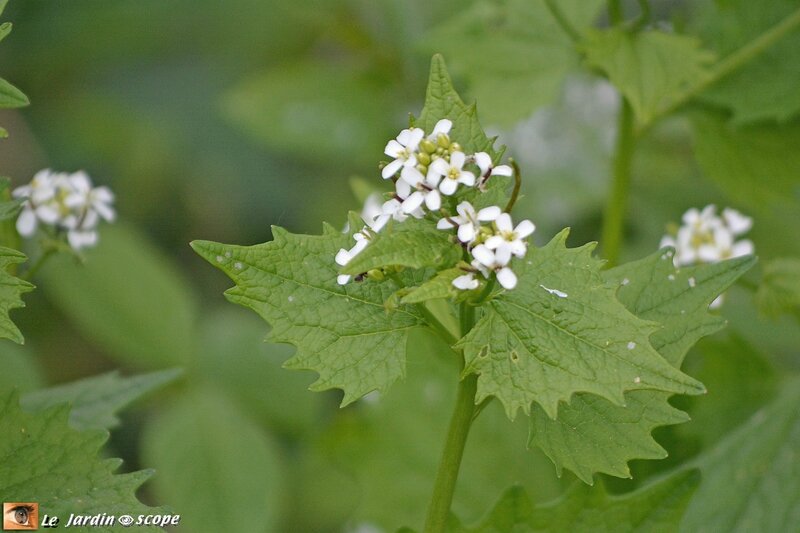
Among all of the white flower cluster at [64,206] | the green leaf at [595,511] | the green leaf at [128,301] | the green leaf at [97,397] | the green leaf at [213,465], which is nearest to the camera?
the green leaf at [595,511]

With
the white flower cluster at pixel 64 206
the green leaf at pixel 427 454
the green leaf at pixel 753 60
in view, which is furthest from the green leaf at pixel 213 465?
the green leaf at pixel 753 60

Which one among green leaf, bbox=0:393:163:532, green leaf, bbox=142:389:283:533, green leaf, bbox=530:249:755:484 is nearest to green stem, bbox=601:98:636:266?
green leaf, bbox=530:249:755:484

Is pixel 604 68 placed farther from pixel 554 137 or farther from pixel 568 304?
pixel 554 137

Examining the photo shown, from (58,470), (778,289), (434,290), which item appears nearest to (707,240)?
(778,289)

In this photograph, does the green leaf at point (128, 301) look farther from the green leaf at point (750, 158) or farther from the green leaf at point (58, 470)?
the green leaf at point (750, 158)

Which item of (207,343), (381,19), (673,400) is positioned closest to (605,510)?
(673,400)

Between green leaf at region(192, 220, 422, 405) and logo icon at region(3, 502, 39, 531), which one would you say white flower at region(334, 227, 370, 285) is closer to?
green leaf at region(192, 220, 422, 405)
